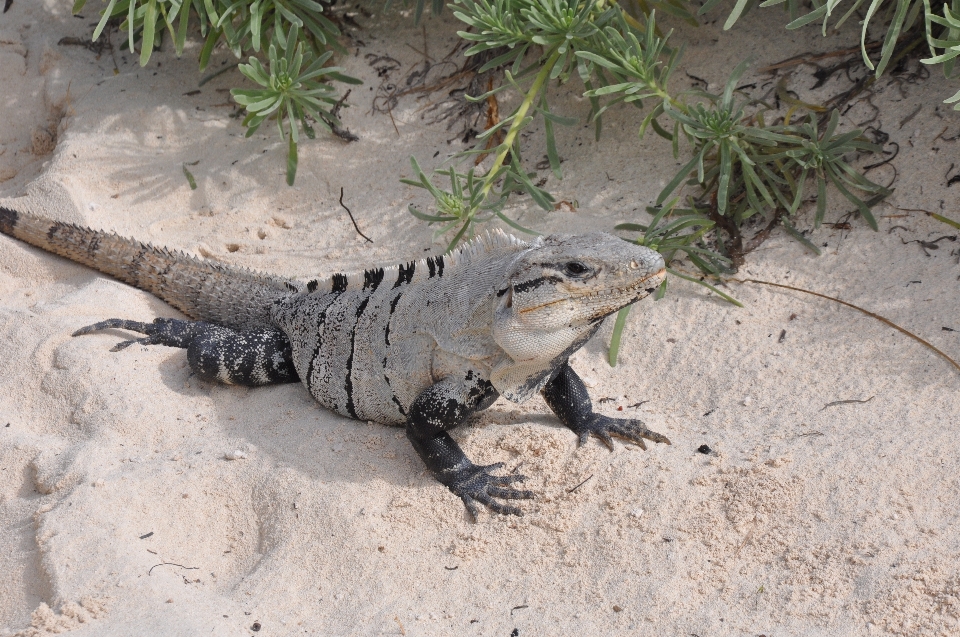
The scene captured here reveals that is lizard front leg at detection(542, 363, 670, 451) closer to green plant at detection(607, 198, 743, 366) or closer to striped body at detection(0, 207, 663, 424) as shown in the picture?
striped body at detection(0, 207, 663, 424)

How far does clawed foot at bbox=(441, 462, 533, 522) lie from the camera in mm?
4422

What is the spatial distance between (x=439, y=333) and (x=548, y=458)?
88 centimetres

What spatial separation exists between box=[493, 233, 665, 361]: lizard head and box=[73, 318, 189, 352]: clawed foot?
266 cm

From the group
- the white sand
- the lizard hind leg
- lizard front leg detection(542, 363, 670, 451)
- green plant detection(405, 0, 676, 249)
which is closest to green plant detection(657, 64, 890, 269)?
the white sand

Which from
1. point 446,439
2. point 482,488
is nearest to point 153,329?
point 446,439

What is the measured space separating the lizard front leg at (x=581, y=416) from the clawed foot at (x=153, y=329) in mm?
2585

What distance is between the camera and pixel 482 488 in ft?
14.8

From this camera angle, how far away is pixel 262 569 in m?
4.21

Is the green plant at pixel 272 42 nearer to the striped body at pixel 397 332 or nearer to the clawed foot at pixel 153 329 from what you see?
the clawed foot at pixel 153 329

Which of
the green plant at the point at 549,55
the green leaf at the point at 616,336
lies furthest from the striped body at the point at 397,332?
the green leaf at the point at 616,336

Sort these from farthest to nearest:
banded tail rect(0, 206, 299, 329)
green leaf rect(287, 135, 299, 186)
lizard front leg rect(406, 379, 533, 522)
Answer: green leaf rect(287, 135, 299, 186)
banded tail rect(0, 206, 299, 329)
lizard front leg rect(406, 379, 533, 522)

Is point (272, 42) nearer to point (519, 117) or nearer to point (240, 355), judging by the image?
point (519, 117)

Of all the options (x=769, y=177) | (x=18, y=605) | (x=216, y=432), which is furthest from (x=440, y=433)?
(x=769, y=177)

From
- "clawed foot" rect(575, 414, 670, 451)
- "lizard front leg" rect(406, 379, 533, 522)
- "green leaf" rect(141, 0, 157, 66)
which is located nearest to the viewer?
"lizard front leg" rect(406, 379, 533, 522)
